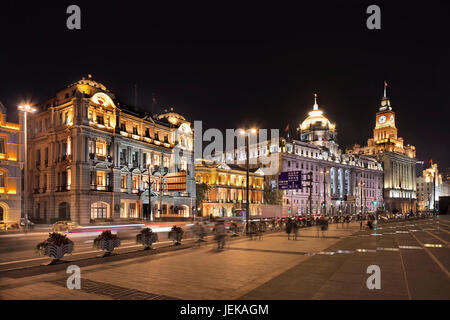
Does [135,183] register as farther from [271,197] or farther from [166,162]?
[271,197]

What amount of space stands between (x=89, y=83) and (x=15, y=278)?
4916cm

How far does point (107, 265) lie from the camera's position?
591 inches

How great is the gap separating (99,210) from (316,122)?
108485 millimetres

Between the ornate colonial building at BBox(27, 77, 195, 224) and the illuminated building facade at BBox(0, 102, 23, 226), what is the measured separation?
17.0 feet

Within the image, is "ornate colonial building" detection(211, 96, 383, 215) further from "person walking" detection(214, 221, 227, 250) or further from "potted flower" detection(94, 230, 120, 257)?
"potted flower" detection(94, 230, 120, 257)

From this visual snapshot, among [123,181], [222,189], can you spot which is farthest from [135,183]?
[222,189]

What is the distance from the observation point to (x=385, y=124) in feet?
614

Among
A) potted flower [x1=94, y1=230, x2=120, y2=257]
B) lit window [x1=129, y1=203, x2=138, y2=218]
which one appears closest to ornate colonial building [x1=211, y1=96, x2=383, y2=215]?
lit window [x1=129, y1=203, x2=138, y2=218]

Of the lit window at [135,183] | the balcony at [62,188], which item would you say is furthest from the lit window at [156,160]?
the balcony at [62,188]

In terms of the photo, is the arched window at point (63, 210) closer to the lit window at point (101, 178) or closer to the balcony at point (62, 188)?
the balcony at point (62, 188)

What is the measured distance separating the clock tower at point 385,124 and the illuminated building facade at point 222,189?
118 meters
